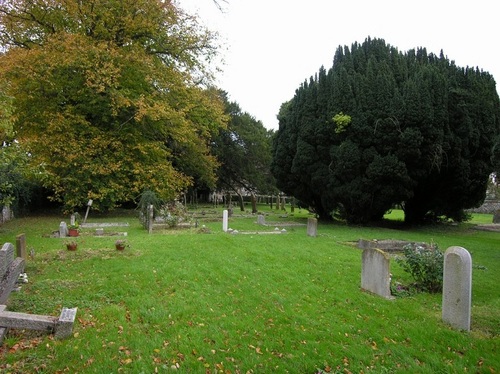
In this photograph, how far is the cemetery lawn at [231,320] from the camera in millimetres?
4230

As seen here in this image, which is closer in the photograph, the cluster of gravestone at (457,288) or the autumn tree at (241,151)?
the cluster of gravestone at (457,288)

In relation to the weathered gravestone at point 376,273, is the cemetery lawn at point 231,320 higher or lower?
lower

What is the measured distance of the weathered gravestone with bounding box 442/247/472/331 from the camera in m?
5.48

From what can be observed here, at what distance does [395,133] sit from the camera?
18547mm

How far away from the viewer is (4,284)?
5.38 meters

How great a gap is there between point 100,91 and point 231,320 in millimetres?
16466

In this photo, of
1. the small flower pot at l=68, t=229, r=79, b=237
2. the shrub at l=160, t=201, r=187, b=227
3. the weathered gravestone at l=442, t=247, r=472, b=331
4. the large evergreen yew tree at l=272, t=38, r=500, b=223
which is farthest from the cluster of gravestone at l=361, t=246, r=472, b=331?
the large evergreen yew tree at l=272, t=38, r=500, b=223

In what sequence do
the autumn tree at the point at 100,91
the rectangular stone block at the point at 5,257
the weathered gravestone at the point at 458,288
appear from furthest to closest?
the autumn tree at the point at 100,91 → the weathered gravestone at the point at 458,288 → the rectangular stone block at the point at 5,257

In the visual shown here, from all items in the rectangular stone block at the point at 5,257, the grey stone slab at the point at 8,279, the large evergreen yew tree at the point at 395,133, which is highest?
the large evergreen yew tree at the point at 395,133

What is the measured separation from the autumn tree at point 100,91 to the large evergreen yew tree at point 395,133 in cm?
798

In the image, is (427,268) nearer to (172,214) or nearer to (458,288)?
(458,288)

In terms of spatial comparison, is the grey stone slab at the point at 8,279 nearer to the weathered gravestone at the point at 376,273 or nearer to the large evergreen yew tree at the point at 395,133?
the weathered gravestone at the point at 376,273

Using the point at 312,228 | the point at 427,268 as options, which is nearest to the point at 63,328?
the point at 427,268

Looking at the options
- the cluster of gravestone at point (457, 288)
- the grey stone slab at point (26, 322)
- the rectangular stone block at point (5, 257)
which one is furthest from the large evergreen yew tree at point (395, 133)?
the grey stone slab at point (26, 322)
